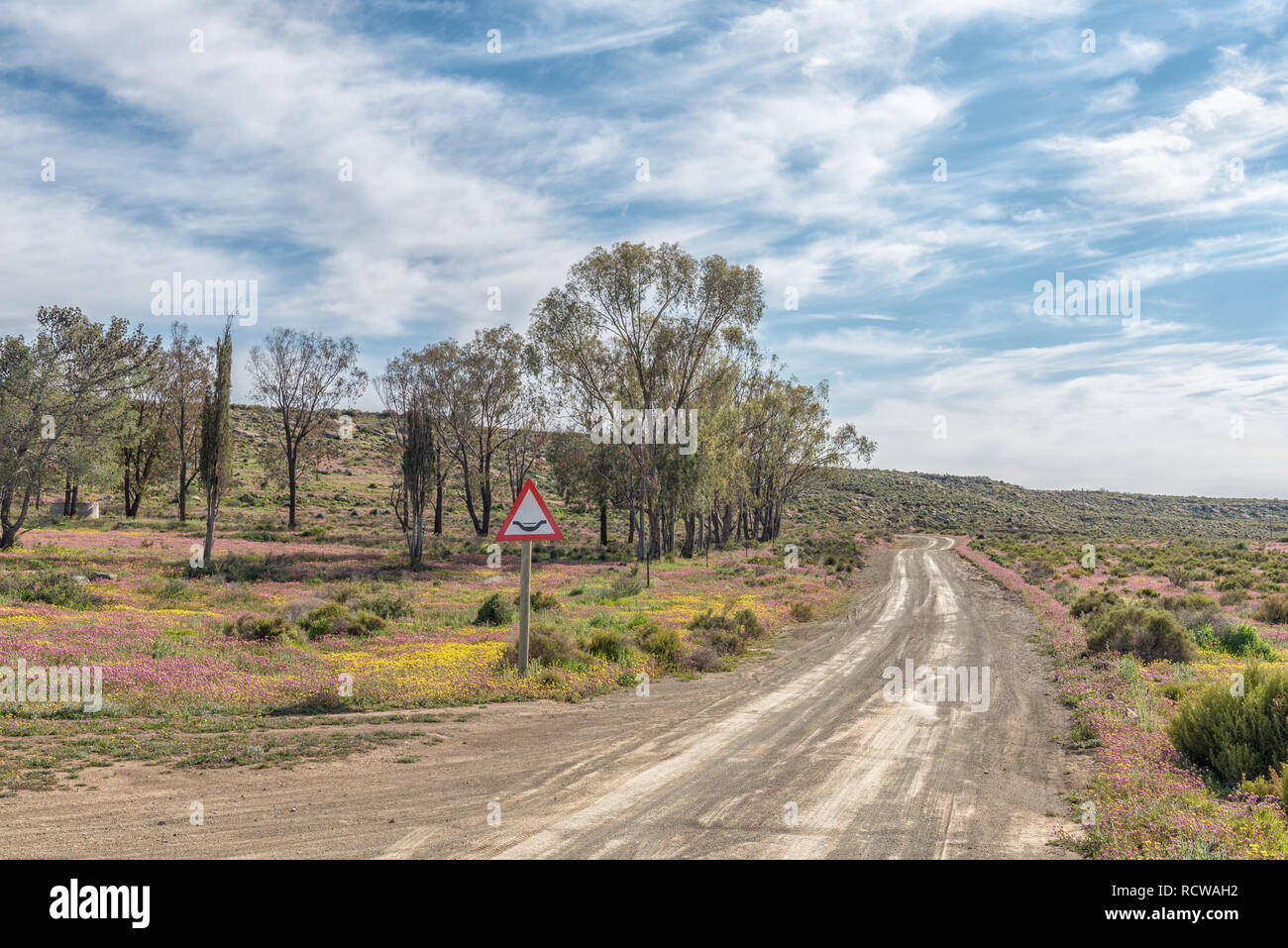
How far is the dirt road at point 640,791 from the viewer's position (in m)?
5.89

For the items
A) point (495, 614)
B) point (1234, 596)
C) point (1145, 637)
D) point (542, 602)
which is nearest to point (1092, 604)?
point (1145, 637)

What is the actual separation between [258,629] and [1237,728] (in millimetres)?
18472

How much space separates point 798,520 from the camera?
10962 centimetres

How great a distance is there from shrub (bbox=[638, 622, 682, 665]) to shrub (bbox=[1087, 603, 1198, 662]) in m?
10.7

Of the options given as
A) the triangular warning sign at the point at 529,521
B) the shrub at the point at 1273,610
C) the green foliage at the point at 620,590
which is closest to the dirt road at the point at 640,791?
the triangular warning sign at the point at 529,521

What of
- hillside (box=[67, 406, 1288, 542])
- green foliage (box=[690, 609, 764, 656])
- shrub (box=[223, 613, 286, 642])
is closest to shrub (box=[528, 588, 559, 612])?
green foliage (box=[690, 609, 764, 656])

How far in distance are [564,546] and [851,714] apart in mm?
46131

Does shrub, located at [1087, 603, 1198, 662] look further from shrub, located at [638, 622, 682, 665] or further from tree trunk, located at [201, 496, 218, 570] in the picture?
tree trunk, located at [201, 496, 218, 570]

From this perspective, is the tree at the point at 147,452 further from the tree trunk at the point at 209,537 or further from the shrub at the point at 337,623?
the shrub at the point at 337,623

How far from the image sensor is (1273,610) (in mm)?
24156

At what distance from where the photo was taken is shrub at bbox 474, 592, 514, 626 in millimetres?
20500

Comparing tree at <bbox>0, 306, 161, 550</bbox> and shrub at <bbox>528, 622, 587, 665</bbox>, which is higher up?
tree at <bbox>0, 306, 161, 550</bbox>
